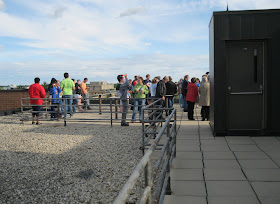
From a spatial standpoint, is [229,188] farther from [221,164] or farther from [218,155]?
[218,155]

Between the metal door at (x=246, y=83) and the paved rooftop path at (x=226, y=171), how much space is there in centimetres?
55

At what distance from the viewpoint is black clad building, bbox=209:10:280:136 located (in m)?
7.38

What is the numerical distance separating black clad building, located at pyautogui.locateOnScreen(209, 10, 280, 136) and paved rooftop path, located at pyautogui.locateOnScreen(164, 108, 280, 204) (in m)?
0.41

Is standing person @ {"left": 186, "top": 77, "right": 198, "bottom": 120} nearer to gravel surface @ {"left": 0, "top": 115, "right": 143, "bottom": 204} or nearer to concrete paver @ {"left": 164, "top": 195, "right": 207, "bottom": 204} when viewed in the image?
gravel surface @ {"left": 0, "top": 115, "right": 143, "bottom": 204}

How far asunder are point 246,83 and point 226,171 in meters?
3.41

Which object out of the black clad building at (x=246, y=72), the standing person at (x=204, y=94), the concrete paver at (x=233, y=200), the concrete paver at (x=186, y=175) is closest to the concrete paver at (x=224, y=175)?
the concrete paver at (x=186, y=175)

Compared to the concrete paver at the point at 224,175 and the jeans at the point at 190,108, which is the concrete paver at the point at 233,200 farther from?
the jeans at the point at 190,108

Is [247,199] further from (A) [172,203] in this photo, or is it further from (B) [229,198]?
(A) [172,203]

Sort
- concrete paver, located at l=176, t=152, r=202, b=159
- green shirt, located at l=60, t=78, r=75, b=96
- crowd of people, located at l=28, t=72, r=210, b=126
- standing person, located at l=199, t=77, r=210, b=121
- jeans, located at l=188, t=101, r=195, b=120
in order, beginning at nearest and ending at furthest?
1. concrete paver, located at l=176, t=152, r=202, b=159
2. crowd of people, located at l=28, t=72, r=210, b=126
3. standing person, located at l=199, t=77, r=210, b=121
4. jeans, located at l=188, t=101, r=195, b=120
5. green shirt, located at l=60, t=78, r=75, b=96

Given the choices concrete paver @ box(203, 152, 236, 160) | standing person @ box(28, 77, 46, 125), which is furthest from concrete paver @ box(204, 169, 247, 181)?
standing person @ box(28, 77, 46, 125)

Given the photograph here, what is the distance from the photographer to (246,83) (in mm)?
7586

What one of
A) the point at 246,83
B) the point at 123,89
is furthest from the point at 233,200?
the point at 123,89

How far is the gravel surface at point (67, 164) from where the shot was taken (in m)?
4.48

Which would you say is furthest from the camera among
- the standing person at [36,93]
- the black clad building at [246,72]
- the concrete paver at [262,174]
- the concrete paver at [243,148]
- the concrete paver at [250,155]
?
the standing person at [36,93]
